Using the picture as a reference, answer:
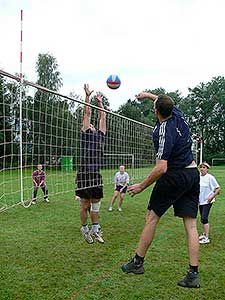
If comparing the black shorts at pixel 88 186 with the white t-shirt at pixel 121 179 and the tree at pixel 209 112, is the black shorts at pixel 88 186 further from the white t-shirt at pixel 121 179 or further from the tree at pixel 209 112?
the tree at pixel 209 112

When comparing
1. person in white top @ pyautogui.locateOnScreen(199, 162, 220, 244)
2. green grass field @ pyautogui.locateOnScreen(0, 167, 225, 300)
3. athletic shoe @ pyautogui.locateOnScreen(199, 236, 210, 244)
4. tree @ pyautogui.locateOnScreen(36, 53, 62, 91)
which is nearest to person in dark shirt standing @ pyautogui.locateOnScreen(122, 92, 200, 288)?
green grass field @ pyautogui.locateOnScreen(0, 167, 225, 300)

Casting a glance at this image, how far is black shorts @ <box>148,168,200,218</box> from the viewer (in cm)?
464

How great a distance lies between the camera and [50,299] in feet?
16.3

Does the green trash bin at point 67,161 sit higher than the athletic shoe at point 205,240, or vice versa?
the green trash bin at point 67,161

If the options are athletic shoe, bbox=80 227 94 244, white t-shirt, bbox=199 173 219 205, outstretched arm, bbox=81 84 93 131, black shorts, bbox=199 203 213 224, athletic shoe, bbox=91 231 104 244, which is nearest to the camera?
outstretched arm, bbox=81 84 93 131

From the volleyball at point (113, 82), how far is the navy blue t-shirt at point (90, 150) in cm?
261

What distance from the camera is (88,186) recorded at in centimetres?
708

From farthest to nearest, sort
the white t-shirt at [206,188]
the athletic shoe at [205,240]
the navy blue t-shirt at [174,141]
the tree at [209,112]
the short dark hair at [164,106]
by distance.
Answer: the tree at [209,112] < the white t-shirt at [206,188] < the athletic shoe at [205,240] < the short dark hair at [164,106] < the navy blue t-shirt at [174,141]

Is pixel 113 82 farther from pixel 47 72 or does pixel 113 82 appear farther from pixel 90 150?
pixel 47 72

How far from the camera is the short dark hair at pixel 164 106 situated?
461cm

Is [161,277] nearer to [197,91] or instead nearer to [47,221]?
[47,221]

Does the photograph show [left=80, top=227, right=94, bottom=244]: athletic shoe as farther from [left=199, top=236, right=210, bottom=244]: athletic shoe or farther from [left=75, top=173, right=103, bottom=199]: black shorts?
[left=199, top=236, right=210, bottom=244]: athletic shoe

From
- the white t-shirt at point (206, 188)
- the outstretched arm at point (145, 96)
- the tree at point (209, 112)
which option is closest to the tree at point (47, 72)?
the tree at point (209, 112)

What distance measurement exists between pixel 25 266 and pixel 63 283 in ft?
3.05
